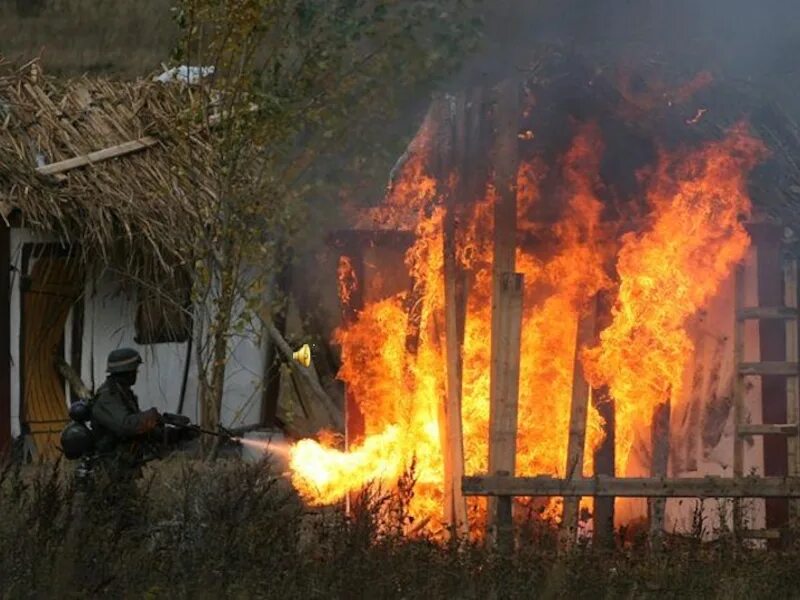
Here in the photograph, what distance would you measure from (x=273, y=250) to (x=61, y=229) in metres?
2.55

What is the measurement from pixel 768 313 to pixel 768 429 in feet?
2.48

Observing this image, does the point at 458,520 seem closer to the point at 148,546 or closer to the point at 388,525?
the point at 388,525

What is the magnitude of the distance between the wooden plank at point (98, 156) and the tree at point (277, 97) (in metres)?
1.38

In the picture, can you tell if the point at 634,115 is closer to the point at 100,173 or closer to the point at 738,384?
the point at 738,384

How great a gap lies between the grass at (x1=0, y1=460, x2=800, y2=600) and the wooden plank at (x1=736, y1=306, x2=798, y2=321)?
186 cm

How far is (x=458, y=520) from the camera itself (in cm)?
1043

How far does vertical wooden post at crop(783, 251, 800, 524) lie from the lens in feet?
34.0

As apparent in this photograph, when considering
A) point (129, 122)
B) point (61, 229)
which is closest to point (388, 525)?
point (61, 229)

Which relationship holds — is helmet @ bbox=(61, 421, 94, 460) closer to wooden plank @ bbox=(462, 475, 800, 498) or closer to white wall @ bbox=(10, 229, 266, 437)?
wooden plank @ bbox=(462, 475, 800, 498)

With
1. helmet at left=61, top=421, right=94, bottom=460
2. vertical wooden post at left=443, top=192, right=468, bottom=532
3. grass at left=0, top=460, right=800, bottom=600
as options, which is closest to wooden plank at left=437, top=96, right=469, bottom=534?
vertical wooden post at left=443, top=192, right=468, bottom=532

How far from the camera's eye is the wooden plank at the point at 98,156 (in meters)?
15.1

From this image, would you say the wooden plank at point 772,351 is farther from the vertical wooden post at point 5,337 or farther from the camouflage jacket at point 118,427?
the vertical wooden post at point 5,337

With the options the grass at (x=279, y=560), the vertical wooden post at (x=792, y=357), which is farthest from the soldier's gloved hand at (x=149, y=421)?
the vertical wooden post at (x=792, y=357)

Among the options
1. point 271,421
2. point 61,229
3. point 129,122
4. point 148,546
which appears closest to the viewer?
point 148,546
